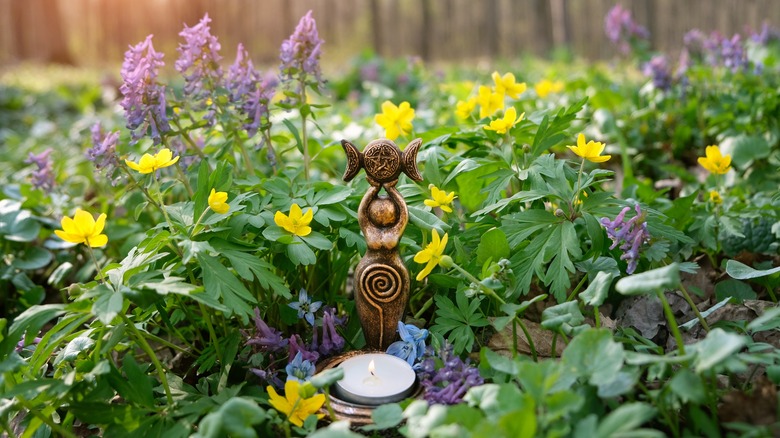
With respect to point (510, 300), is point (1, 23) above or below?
above

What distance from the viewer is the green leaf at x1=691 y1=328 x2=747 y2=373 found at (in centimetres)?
122

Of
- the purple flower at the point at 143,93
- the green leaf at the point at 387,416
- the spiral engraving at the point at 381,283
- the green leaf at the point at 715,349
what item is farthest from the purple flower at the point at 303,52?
the green leaf at the point at 715,349

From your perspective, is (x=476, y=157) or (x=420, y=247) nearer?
(x=420, y=247)

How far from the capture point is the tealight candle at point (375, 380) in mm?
1551

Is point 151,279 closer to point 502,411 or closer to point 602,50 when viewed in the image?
point 502,411

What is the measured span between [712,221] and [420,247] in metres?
0.96

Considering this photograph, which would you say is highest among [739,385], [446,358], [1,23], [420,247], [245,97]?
[1,23]

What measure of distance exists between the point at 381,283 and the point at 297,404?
357mm

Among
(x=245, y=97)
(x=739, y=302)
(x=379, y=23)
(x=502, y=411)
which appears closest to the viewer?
(x=502, y=411)

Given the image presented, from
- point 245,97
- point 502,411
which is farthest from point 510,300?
point 245,97

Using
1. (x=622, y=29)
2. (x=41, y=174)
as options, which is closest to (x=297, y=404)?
(x=41, y=174)

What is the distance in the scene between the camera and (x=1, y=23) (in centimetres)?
1438

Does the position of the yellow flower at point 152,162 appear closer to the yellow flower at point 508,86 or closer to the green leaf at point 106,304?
the green leaf at point 106,304

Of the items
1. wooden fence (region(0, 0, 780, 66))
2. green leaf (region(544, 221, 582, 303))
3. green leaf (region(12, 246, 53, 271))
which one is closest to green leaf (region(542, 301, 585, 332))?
green leaf (region(544, 221, 582, 303))
